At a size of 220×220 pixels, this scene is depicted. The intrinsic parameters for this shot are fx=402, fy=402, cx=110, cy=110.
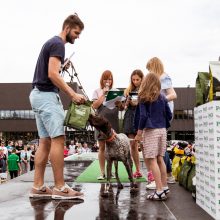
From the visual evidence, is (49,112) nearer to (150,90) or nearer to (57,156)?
(57,156)

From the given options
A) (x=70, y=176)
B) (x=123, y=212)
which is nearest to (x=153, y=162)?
(x=123, y=212)

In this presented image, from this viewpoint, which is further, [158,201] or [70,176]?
[70,176]

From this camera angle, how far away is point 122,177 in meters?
6.61

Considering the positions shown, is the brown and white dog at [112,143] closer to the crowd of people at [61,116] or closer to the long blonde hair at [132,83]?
the crowd of people at [61,116]

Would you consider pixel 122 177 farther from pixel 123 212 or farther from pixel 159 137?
pixel 123 212

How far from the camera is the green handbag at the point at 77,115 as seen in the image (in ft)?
14.7

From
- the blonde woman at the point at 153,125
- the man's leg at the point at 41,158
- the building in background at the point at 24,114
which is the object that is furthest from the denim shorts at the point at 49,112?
the building in background at the point at 24,114

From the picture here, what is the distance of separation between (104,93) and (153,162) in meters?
1.69

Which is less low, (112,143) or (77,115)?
(77,115)

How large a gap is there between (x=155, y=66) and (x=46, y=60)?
1624 millimetres

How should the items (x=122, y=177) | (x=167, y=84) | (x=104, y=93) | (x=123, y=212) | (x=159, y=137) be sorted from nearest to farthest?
1. (x=123, y=212)
2. (x=159, y=137)
3. (x=167, y=84)
4. (x=104, y=93)
5. (x=122, y=177)

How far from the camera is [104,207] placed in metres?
3.97

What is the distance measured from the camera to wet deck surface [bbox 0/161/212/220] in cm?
360

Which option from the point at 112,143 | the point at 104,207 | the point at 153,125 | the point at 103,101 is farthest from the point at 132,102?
the point at 104,207
